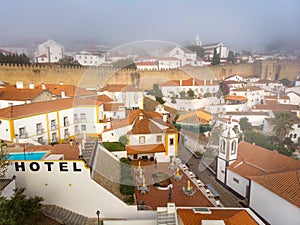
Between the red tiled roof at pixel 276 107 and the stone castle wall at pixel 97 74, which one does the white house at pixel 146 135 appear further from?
the red tiled roof at pixel 276 107

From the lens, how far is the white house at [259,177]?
187 inches

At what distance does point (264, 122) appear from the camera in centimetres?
1391

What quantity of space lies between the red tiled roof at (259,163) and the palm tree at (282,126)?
19.2 ft

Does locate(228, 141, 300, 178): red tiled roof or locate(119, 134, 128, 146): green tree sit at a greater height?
locate(119, 134, 128, 146): green tree

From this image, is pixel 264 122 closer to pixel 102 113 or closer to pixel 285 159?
pixel 285 159

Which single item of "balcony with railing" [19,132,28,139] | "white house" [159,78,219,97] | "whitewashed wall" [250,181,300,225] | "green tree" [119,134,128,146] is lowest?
"whitewashed wall" [250,181,300,225]

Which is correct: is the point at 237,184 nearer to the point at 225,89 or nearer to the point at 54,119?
the point at 54,119

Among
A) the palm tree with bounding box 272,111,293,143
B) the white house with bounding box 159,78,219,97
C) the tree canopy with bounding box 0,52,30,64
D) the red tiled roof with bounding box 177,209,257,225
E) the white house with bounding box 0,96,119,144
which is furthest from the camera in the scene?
the tree canopy with bounding box 0,52,30,64

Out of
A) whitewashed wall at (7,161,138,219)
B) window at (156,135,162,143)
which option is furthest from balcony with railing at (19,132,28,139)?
window at (156,135,162,143)

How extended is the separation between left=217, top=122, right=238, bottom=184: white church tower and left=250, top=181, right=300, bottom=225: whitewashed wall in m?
1.24

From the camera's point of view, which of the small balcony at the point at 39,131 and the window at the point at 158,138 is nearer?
the window at the point at 158,138

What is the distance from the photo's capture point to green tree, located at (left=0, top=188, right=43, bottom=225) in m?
2.90

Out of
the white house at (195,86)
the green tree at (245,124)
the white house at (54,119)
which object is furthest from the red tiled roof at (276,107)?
the white house at (54,119)

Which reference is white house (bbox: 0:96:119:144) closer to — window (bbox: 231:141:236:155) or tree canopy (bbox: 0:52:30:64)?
window (bbox: 231:141:236:155)
